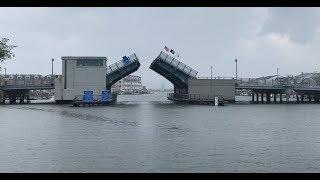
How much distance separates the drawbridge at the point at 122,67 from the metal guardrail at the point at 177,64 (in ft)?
13.8

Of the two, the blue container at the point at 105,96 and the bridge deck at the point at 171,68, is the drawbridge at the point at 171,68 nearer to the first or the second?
the bridge deck at the point at 171,68

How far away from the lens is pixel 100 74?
70875mm

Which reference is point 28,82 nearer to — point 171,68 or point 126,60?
point 126,60

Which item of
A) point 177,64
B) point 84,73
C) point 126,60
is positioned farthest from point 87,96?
point 177,64

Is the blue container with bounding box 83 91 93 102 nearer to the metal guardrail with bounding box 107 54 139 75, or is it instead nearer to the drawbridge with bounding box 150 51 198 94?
the metal guardrail with bounding box 107 54 139 75

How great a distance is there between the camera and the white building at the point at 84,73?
70.9 m

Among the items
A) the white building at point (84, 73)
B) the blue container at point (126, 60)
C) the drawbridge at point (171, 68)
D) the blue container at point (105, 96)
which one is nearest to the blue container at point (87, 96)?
the white building at point (84, 73)

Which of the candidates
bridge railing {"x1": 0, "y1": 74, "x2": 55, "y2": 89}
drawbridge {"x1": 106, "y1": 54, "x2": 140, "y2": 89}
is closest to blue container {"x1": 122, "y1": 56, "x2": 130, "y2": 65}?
drawbridge {"x1": 106, "y1": 54, "x2": 140, "y2": 89}

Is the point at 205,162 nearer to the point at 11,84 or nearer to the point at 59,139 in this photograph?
the point at 59,139

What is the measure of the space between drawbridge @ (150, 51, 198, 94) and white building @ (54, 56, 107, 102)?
834 cm

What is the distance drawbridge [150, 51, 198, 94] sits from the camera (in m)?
67.7
